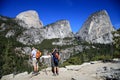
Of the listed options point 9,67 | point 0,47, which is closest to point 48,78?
point 9,67

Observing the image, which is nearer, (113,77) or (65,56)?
(113,77)

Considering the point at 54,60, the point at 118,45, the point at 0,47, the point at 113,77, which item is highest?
the point at 0,47

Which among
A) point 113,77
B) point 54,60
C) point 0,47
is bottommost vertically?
point 113,77

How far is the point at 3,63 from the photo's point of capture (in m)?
52.1

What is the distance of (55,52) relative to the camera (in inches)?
622

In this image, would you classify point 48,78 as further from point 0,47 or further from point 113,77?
point 0,47

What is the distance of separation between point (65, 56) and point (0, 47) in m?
129

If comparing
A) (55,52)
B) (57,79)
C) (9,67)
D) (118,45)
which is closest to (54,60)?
(55,52)

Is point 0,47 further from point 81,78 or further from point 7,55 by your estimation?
point 81,78

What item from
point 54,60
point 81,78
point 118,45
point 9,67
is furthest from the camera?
point 9,67

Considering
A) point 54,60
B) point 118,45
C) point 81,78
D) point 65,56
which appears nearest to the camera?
point 81,78

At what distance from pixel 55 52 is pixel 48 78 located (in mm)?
1990

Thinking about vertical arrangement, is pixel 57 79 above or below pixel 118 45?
below

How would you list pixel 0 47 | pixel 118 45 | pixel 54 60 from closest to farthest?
pixel 54 60
pixel 118 45
pixel 0 47
